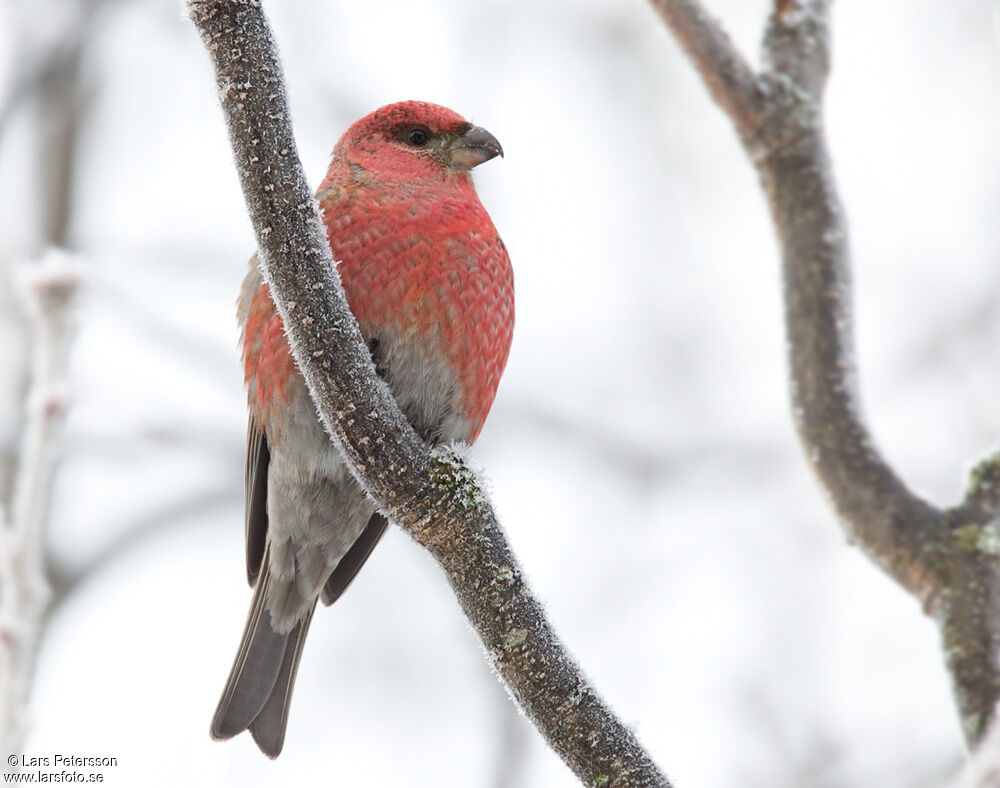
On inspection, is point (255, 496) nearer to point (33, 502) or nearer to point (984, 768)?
point (33, 502)

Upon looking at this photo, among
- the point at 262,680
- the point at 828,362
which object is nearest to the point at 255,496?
the point at 262,680

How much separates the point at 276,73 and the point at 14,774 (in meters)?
1.18

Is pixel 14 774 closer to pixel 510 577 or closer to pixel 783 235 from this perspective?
pixel 510 577

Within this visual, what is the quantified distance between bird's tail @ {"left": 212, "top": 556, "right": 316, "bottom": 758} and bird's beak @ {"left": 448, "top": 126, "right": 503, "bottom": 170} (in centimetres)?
145

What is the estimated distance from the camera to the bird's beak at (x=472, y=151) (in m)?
3.78

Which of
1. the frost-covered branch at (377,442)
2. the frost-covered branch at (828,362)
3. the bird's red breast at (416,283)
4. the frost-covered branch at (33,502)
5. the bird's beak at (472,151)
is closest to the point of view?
→ the frost-covered branch at (33,502)

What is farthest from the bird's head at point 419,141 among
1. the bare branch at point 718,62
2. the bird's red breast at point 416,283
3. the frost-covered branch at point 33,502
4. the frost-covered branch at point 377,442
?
the frost-covered branch at point 33,502

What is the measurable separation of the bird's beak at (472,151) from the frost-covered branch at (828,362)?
2.30ft

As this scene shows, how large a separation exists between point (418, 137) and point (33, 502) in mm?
2397

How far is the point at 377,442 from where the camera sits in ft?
7.34

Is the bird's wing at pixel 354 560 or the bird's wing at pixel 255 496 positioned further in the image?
the bird's wing at pixel 354 560

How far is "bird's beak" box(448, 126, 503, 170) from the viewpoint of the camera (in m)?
3.78

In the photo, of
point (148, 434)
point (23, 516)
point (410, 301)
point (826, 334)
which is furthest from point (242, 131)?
point (148, 434)

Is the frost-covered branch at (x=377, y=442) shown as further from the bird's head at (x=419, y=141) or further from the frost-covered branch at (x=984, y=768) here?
the bird's head at (x=419, y=141)
